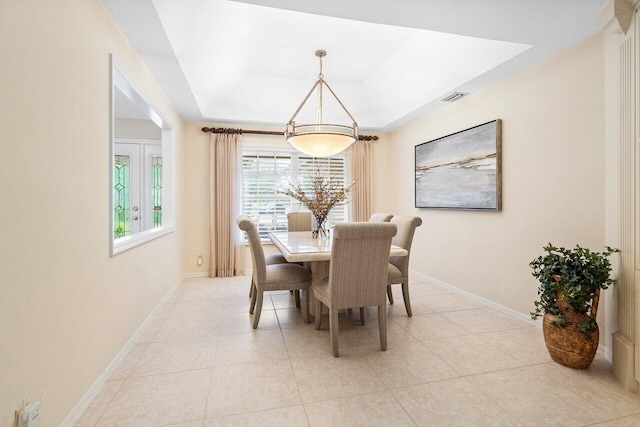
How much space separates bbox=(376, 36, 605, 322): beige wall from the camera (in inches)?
90.0

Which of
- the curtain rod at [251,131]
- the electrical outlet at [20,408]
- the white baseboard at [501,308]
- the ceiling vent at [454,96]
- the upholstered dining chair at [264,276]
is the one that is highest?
the ceiling vent at [454,96]

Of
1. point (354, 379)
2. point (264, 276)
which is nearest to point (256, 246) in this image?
point (264, 276)

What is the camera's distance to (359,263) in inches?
83.9

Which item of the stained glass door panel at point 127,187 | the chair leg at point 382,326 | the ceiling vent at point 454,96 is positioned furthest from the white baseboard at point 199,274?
the ceiling vent at point 454,96

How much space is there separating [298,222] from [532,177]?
2.72m

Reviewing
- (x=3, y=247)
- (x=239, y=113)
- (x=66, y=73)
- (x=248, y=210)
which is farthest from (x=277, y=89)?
(x=3, y=247)

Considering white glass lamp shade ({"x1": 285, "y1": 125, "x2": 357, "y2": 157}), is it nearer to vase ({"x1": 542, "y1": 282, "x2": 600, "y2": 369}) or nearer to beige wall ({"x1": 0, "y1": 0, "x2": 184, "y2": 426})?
beige wall ({"x1": 0, "y1": 0, "x2": 184, "y2": 426})

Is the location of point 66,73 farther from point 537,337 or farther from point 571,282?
point 537,337

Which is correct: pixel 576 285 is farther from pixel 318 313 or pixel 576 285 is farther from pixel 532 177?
pixel 318 313

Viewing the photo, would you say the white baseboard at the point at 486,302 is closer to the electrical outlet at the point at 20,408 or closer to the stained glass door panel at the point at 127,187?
the electrical outlet at the point at 20,408

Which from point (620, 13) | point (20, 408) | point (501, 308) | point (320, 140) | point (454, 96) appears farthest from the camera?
point (454, 96)

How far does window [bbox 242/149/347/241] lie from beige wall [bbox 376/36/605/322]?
2155 mm

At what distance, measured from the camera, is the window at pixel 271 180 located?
15.9 ft

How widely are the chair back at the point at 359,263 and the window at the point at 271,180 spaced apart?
9.48ft
